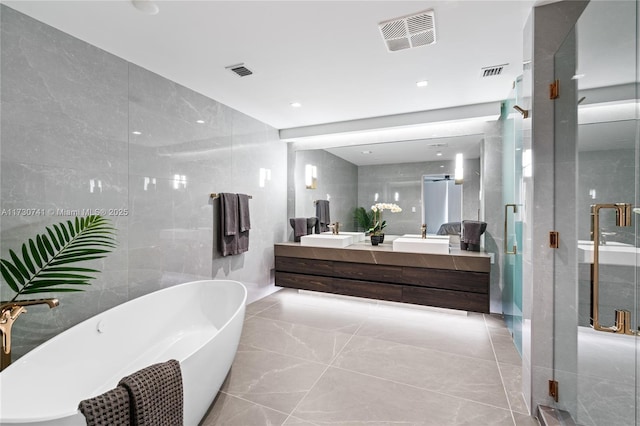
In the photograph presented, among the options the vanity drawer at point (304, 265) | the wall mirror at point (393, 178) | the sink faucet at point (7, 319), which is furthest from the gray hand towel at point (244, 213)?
the sink faucet at point (7, 319)

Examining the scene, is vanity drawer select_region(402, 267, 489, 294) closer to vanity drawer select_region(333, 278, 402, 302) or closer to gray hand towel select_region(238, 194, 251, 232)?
vanity drawer select_region(333, 278, 402, 302)

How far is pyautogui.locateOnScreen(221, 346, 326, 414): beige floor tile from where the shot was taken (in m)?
2.01

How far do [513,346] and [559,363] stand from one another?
119cm

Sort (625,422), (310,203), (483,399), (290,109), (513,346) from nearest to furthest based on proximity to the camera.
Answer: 1. (625,422)
2. (483,399)
3. (513,346)
4. (290,109)
5. (310,203)

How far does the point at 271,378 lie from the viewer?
224 cm

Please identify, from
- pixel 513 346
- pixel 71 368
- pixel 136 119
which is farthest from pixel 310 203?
pixel 71 368

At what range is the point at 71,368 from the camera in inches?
69.2

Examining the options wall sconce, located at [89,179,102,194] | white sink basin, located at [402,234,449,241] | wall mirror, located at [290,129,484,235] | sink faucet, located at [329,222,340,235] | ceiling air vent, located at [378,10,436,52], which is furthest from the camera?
sink faucet, located at [329,222,340,235]

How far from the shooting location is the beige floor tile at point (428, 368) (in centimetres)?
209

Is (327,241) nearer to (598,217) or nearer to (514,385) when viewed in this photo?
(514,385)

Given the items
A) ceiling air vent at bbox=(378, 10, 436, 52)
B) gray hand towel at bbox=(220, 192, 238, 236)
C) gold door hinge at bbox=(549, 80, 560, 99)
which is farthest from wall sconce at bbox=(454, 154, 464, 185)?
gray hand towel at bbox=(220, 192, 238, 236)

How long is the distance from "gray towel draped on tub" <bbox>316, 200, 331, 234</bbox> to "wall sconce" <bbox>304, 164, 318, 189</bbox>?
289 millimetres

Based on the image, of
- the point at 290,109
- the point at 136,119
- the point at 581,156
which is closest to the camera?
the point at 581,156

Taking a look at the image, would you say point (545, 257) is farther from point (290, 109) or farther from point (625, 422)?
point (290, 109)
